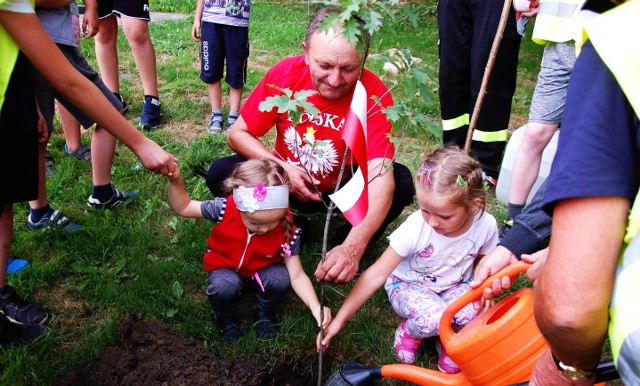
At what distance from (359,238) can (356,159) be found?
0.74 meters

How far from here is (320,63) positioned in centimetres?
221

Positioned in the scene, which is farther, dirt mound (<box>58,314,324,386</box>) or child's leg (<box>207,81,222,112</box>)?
child's leg (<box>207,81,222,112</box>)

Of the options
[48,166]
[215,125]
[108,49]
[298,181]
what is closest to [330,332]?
[298,181]

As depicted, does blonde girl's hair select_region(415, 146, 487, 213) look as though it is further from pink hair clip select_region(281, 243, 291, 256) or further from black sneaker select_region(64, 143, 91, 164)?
black sneaker select_region(64, 143, 91, 164)

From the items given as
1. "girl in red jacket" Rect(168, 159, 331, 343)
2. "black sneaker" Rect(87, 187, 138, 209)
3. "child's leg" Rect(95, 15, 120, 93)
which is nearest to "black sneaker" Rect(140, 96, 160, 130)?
"child's leg" Rect(95, 15, 120, 93)

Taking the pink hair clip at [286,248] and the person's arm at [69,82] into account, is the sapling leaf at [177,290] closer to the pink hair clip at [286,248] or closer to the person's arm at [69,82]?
the pink hair clip at [286,248]

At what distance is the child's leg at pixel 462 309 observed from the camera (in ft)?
7.52

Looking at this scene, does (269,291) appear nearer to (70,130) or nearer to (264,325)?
(264,325)

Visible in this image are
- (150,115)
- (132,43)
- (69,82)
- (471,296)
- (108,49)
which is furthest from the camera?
(150,115)

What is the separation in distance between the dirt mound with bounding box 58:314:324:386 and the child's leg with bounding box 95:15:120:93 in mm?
2570

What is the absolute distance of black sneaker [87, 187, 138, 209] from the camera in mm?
3160

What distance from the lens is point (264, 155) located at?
8.16 ft

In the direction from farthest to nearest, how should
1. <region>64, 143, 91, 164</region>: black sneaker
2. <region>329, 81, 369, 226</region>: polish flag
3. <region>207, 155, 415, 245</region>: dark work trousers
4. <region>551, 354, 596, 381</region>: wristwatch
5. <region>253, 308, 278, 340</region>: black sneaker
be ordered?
1. <region>64, 143, 91, 164</region>: black sneaker
2. <region>207, 155, 415, 245</region>: dark work trousers
3. <region>253, 308, 278, 340</region>: black sneaker
4. <region>329, 81, 369, 226</region>: polish flag
5. <region>551, 354, 596, 381</region>: wristwatch

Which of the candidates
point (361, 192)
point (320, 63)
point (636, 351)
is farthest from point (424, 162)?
point (636, 351)
